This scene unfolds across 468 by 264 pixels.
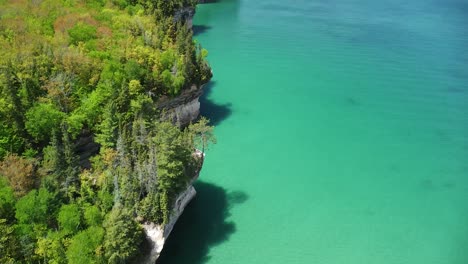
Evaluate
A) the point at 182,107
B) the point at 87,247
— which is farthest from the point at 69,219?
the point at 182,107

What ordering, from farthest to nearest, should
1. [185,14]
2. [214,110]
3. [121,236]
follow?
[185,14]
[214,110]
[121,236]

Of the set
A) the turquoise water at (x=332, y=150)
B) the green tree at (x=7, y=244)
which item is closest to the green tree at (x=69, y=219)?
the green tree at (x=7, y=244)

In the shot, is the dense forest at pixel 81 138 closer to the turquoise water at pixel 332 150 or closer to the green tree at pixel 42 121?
the green tree at pixel 42 121

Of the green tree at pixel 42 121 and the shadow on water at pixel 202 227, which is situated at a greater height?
the green tree at pixel 42 121

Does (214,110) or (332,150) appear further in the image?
(214,110)

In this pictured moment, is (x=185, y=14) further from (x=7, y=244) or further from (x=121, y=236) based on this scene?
(x=7, y=244)

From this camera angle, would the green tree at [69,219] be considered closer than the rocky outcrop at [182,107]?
Yes
